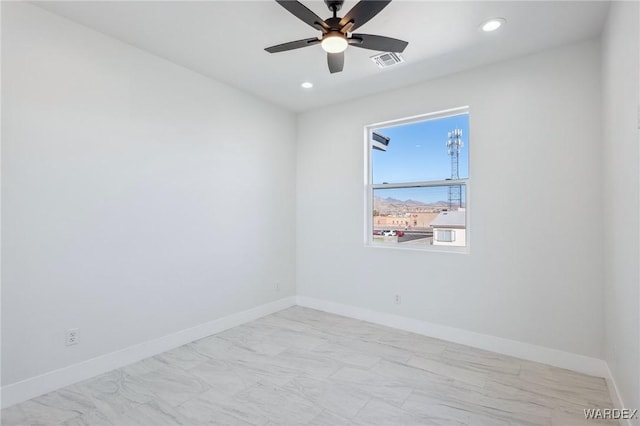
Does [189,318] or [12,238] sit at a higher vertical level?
[12,238]

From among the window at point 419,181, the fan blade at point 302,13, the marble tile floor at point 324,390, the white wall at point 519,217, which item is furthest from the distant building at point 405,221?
the fan blade at point 302,13

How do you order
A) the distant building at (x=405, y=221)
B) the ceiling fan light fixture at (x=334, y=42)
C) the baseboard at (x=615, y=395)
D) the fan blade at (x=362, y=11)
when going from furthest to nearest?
1. the distant building at (x=405, y=221)
2. the ceiling fan light fixture at (x=334, y=42)
3. the baseboard at (x=615, y=395)
4. the fan blade at (x=362, y=11)

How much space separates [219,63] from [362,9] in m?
1.80

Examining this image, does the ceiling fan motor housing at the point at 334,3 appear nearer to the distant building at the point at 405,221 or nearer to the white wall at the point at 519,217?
the white wall at the point at 519,217

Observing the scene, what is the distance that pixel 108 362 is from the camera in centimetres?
268

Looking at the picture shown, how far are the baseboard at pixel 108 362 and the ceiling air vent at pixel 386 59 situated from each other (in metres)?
3.13

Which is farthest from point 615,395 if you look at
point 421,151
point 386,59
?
point 386,59

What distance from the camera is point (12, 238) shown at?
223cm

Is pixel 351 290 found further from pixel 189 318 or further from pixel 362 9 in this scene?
pixel 362 9

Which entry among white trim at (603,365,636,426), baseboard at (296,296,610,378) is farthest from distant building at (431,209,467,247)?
white trim at (603,365,636,426)

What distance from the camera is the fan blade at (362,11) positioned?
5.94ft

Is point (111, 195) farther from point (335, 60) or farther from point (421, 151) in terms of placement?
point (421, 151)

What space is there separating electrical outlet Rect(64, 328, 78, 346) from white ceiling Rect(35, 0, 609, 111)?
2.40 m

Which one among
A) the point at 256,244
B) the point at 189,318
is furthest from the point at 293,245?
the point at 189,318
